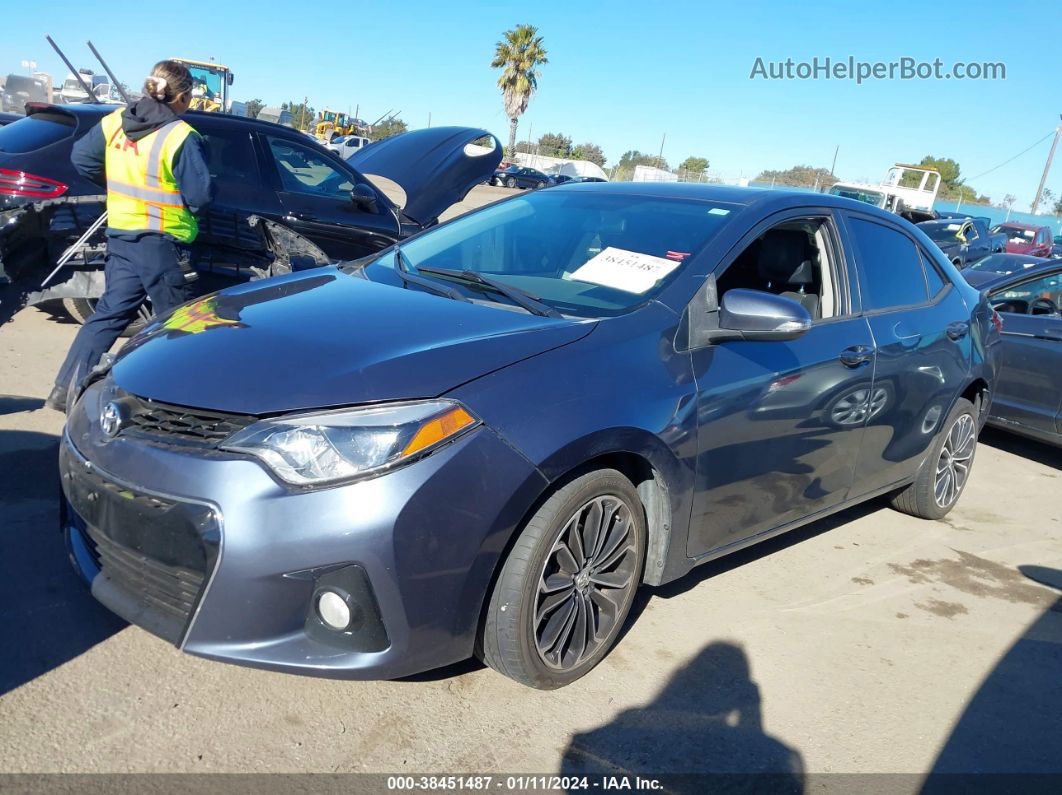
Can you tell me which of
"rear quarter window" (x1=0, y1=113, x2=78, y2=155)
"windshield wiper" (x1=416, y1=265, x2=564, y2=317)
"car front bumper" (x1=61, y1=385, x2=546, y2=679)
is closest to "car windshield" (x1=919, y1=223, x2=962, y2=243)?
"rear quarter window" (x1=0, y1=113, x2=78, y2=155)

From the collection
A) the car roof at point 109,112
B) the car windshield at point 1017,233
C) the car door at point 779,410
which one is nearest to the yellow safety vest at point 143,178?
the car roof at point 109,112

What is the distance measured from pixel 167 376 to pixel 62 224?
3.66 m

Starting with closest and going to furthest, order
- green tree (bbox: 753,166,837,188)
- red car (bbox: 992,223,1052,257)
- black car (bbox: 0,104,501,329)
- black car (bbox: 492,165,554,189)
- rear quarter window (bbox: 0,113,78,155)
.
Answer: black car (bbox: 0,104,501,329), rear quarter window (bbox: 0,113,78,155), red car (bbox: 992,223,1052,257), green tree (bbox: 753,166,837,188), black car (bbox: 492,165,554,189)

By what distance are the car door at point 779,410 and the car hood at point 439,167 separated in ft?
10.7

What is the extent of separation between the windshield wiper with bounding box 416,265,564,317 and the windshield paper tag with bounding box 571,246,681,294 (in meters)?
0.29

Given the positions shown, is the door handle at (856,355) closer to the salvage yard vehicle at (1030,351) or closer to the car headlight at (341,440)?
the car headlight at (341,440)

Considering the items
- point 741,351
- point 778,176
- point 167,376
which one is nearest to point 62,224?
point 167,376

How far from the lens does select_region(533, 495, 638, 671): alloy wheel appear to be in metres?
2.80

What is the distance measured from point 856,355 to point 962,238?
17540 mm

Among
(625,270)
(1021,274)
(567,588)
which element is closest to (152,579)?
(567,588)

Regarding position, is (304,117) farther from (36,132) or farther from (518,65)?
(36,132)

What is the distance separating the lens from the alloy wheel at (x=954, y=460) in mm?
4965

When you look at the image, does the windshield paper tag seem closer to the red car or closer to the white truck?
the red car

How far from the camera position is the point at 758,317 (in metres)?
3.18
